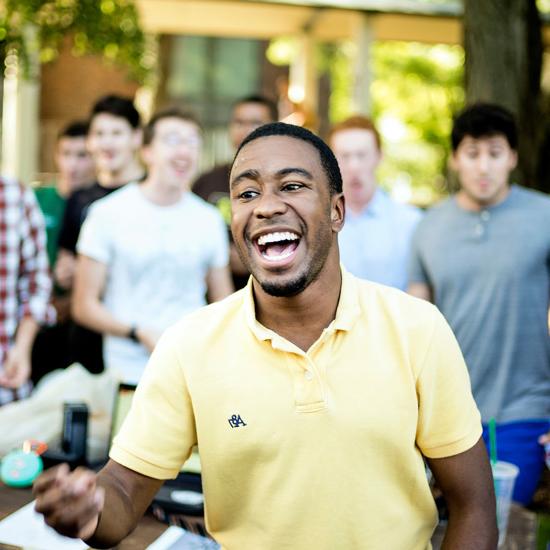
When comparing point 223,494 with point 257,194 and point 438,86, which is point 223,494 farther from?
point 438,86

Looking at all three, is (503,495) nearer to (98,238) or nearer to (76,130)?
(98,238)

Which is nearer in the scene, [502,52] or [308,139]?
[308,139]

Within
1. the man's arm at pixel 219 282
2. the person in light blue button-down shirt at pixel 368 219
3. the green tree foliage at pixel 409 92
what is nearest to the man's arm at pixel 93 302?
the man's arm at pixel 219 282

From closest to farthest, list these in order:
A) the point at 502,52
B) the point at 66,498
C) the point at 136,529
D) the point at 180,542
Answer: the point at 66,498 < the point at 180,542 < the point at 136,529 < the point at 502,52

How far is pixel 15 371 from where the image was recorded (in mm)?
3535

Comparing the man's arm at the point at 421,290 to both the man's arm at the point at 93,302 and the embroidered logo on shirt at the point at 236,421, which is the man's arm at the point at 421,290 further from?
the embroidered logo on shirt at the point at 236,421

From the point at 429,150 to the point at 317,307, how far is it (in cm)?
1964

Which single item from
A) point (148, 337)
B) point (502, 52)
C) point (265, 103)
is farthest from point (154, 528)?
point (502, 52)

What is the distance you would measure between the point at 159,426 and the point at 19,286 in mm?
1966

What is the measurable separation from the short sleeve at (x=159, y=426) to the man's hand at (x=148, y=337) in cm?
162

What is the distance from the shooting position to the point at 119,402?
9.66 feet

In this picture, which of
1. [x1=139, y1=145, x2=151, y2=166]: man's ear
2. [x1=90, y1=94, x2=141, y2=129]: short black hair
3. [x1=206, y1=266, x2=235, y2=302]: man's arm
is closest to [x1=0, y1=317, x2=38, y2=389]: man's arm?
[x1=206, y1=266, x2=235, y2=302]: man's arm

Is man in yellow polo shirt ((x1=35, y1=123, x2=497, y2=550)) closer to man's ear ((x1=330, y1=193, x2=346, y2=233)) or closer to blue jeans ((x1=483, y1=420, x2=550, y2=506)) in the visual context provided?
man's ear ((x1=330, y1=193, x2=346, y2=233))

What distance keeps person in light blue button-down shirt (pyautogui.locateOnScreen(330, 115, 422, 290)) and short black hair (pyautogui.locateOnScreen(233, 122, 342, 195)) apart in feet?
6.24
